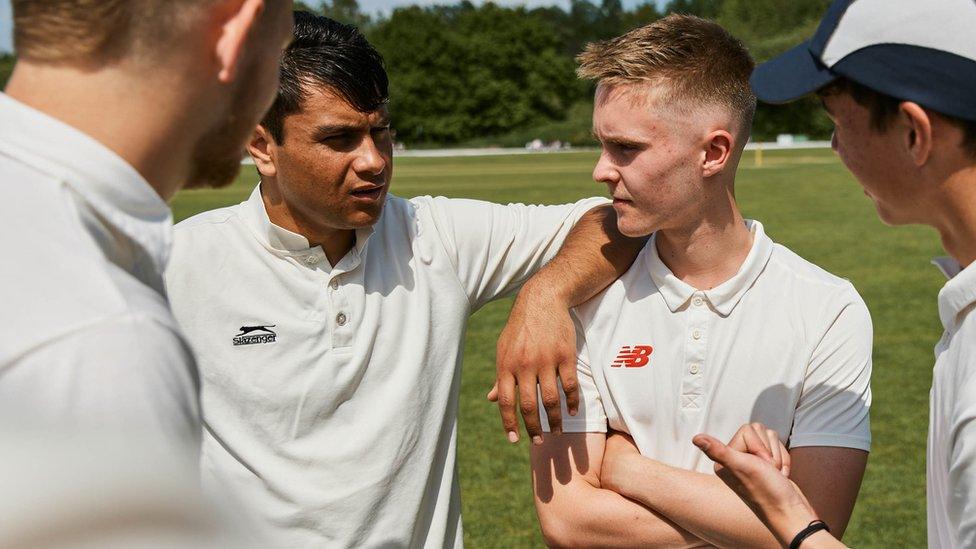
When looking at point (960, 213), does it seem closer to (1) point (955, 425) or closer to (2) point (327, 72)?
(1) point (955, 425)

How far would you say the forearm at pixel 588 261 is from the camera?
319 cm

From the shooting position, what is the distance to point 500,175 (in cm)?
4184

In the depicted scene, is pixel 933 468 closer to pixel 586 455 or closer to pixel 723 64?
pixel 586 455

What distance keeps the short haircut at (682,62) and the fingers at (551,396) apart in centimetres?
94

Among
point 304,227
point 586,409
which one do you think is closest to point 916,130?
point 586,409

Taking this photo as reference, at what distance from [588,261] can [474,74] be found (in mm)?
104314

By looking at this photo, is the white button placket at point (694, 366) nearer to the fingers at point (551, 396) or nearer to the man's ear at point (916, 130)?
the fingers at point (551, 396)

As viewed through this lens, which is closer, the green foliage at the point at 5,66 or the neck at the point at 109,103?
the neck at the point at 109,103

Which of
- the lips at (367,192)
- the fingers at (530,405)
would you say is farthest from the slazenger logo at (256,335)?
the fingers at (530,405)

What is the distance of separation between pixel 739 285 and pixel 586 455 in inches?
27.7

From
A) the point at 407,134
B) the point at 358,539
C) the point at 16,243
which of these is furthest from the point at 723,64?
the point at 407,134

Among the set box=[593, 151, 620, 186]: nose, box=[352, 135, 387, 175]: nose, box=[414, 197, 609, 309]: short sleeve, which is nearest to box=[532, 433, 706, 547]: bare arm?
box=[414, 197, 609, 309]: short sleeve

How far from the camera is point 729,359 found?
10.3 ft

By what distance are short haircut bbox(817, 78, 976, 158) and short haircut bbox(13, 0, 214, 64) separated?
57.0 inches
